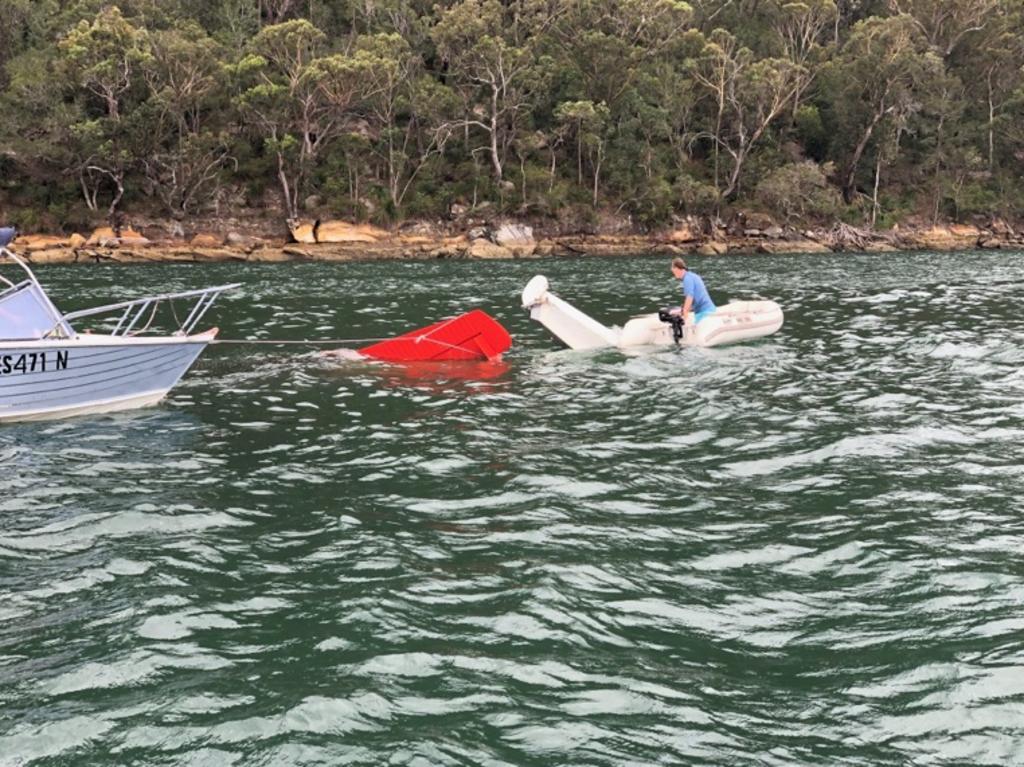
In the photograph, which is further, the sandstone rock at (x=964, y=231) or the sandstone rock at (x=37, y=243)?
the sandstone rock at (x=964, y=231)

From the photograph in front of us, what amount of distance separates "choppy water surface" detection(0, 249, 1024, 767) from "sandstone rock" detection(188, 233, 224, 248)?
41112 millimetres

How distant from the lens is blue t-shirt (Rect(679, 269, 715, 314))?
742 inches

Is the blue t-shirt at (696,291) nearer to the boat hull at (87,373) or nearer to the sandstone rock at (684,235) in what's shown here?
the boat hull at (87,373)

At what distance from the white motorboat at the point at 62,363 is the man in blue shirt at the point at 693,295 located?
9.32 m

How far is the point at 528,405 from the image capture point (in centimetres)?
1361

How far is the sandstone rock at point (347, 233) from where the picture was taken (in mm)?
54719

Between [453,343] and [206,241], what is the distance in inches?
1614

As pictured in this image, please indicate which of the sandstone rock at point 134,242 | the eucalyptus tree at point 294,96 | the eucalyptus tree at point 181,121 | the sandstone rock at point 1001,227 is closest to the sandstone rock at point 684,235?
the eucalyptus tree at point 294,96

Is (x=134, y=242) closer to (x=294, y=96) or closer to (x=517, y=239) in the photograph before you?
(x=294, y=96)

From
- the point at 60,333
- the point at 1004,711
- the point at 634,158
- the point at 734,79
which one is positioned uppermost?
the point at 734,79

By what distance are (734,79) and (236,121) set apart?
3343 cm

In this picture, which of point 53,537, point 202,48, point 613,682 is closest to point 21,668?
point 53,537

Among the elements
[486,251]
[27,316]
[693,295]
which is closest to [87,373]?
[27,316]

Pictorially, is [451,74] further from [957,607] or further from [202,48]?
[957,607]
